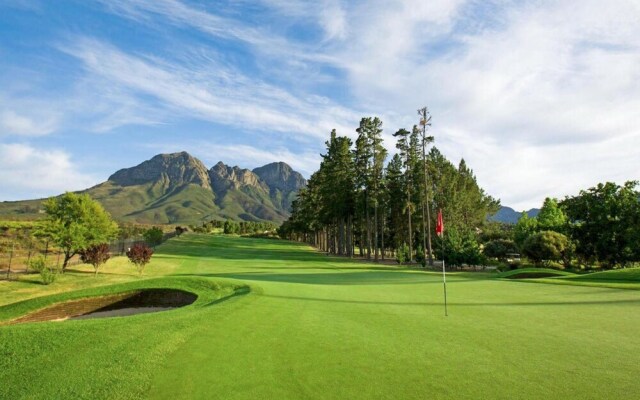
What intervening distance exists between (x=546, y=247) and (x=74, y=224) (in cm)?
4554

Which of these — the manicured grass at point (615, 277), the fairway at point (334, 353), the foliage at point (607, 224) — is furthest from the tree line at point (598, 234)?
the fairway at point (334, 353)

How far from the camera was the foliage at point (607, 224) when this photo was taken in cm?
3994

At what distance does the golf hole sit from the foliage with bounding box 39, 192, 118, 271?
58.0 ft

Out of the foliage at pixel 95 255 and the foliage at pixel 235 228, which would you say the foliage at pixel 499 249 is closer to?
the foliage at pixel 95 255

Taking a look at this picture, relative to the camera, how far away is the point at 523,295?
51.3 ft

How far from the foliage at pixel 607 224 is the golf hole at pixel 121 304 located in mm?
43045

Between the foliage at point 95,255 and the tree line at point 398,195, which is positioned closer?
the foliage at point 95,255

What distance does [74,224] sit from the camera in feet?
105

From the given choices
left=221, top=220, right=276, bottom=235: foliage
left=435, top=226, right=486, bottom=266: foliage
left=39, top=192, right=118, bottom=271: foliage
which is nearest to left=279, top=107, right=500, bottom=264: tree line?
left=435, top=226, right=486, bottom=266: foliage

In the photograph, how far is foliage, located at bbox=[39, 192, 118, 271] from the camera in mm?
31125

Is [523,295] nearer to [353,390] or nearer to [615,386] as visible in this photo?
[615,386]

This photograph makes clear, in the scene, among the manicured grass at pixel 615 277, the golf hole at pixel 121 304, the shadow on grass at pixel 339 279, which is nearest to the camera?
the golf hole at pixel 121 304

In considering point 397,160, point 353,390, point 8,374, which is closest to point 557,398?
point 353,390

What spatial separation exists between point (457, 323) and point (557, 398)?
4.81m
